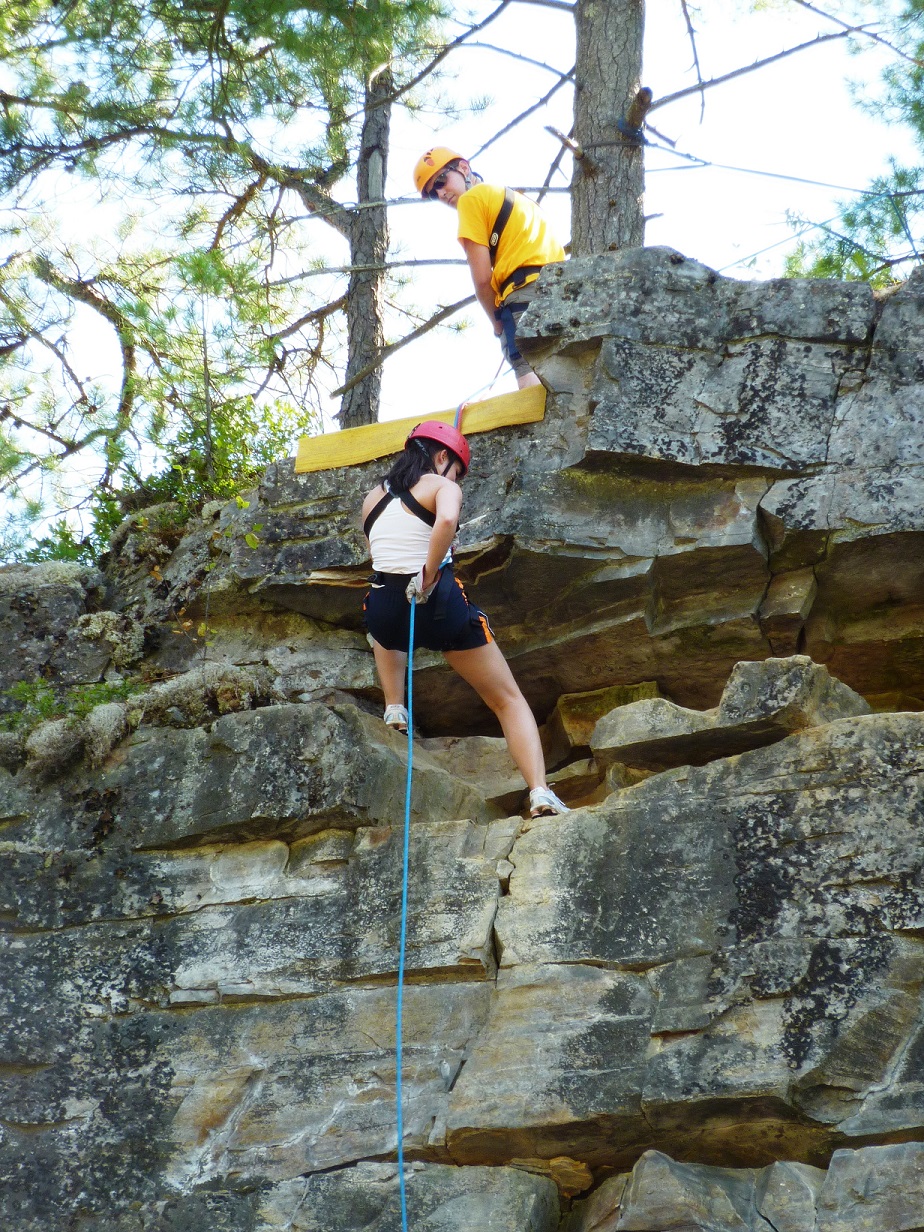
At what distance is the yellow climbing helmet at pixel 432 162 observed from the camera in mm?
7316

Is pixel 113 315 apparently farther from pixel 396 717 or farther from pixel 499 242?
pixel 396 717

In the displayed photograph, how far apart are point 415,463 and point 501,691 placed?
109 centimetres

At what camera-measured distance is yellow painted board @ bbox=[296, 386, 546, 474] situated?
6871mm

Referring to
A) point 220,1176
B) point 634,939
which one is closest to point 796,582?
point 634,939

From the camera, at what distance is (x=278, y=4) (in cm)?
794

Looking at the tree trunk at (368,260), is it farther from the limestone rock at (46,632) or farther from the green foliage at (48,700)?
the green foliage at (48,700)

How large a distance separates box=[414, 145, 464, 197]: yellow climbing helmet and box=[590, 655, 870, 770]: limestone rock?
3.14 meters

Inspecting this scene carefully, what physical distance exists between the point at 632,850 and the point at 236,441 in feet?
12.7

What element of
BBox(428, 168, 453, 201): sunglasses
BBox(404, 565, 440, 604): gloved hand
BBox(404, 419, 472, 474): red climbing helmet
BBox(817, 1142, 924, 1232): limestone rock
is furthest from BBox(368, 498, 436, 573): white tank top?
BBox(817, 1142, 924, 1232): limestone rock

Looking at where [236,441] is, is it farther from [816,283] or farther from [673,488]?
[816,283]

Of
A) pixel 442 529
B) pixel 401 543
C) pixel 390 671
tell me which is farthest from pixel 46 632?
pixel 442 529

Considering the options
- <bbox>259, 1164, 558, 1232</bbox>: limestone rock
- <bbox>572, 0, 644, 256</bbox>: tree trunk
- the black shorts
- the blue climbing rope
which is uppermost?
<bbox>572, 0, 644, 256</bbox>: tree trunk

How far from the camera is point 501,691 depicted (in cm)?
610

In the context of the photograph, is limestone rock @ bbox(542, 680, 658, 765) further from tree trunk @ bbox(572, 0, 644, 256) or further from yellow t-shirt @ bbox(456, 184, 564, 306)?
tree trunk @ bbox(572, 0, 644, 256)
